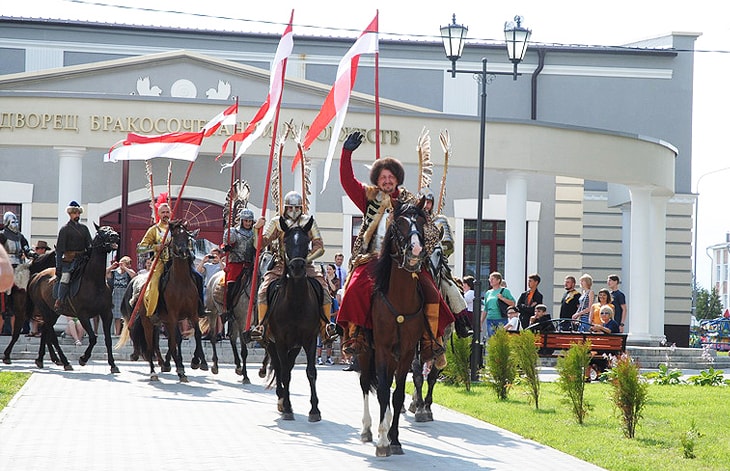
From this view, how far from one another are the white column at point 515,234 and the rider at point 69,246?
1050cm

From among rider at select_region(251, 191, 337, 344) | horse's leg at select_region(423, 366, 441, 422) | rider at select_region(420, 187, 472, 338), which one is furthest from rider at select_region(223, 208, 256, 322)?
horse's leg at select_region(423, 366, 441, 422)

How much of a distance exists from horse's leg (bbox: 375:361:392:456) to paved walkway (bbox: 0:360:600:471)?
0.11 m

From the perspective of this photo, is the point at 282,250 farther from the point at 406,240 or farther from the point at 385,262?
the point at 406,240

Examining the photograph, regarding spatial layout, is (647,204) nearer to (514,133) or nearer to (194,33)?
(514,133)

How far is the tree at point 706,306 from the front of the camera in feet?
250

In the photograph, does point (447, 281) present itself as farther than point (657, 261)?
No

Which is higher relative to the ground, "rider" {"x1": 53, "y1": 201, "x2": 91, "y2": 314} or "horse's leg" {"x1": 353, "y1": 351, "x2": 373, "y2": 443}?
"rider" {"x1": 53, "y1": 201, "x2": 91, "y2": 314}

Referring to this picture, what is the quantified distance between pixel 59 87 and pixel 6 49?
6.28m

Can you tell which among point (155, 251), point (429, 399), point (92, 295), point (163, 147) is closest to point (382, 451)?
point (429, 399)

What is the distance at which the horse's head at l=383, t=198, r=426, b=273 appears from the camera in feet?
34.7

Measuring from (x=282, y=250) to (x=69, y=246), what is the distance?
7.37 m

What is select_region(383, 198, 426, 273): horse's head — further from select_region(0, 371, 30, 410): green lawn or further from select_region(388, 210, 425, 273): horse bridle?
select_region(0, 371, 30, 410): green lawn

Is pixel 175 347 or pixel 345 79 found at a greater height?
pixel 345 79

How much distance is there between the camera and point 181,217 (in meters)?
30.9
